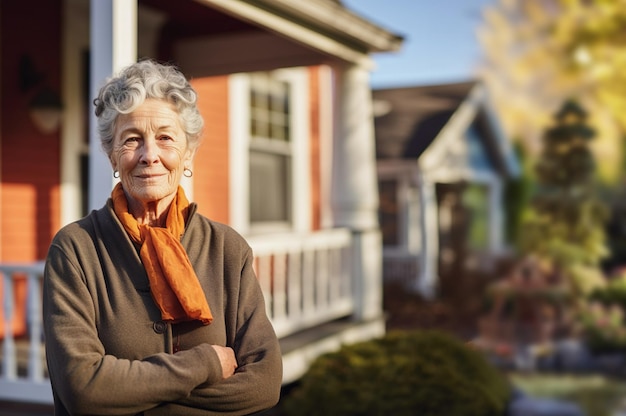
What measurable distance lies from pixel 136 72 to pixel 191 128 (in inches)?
8.2

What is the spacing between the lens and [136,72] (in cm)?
196

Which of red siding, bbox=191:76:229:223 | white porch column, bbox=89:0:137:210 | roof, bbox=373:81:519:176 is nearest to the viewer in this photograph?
white porch column, bbox=89:0:137:210

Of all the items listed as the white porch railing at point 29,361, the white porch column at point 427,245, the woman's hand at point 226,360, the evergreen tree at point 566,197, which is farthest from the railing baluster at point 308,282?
the white porch column at point 427,245

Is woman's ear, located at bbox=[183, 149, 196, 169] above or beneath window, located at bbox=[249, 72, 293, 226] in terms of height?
beneath

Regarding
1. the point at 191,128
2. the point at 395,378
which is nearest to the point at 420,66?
the point at 395,378

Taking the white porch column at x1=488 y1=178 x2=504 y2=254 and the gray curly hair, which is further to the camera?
the white porch column at x1=488 y1=178 x2=504 y2=254

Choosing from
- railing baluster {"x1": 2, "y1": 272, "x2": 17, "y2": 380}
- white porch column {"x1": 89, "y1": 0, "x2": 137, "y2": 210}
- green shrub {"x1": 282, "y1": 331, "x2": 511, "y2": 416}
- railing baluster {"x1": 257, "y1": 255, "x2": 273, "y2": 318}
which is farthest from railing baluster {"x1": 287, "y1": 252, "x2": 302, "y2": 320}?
white porch column {"x1": 89, "y1": 0, "x2": 137, "y2": 210}

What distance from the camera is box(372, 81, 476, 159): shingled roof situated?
51.2ft

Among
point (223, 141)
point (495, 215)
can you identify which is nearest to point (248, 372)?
point (223, 141)

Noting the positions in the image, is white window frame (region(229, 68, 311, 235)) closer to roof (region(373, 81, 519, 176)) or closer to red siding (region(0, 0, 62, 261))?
red siding (region(0, 0, 62, 261))

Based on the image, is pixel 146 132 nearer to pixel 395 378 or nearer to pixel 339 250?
pixel 395 378

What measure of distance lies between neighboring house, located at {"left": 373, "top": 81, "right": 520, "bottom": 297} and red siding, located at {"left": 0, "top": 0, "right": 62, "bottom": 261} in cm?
887

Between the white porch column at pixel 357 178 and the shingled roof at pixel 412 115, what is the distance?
8463mm

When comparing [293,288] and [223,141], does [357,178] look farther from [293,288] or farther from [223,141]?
[223,141]
